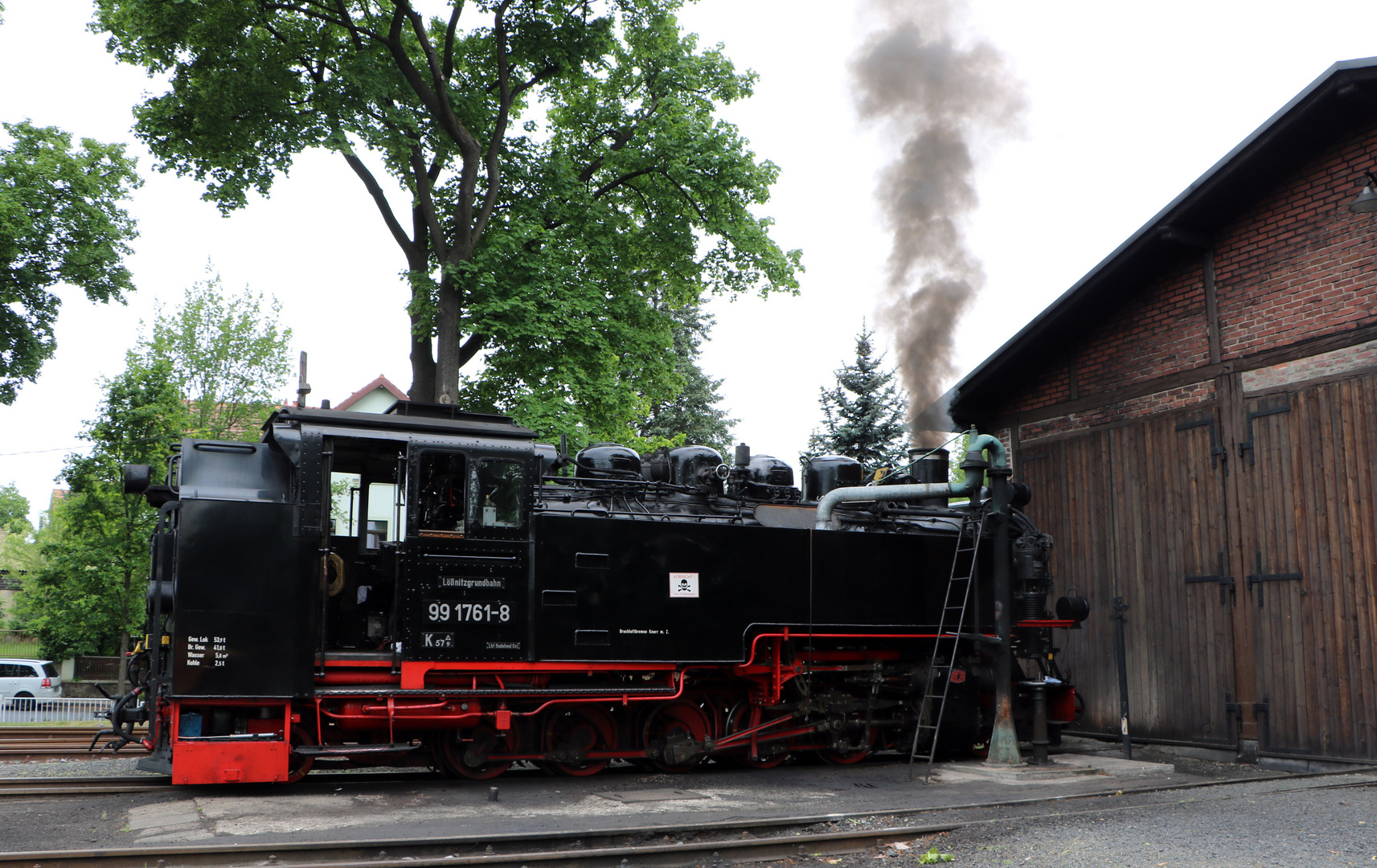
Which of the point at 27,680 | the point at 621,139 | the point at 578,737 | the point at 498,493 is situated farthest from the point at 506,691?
the point at 27,680

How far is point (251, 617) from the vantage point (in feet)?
25.2

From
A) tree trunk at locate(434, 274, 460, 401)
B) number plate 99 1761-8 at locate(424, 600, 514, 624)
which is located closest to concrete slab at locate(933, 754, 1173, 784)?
number plate 99 1761-8 at locate(424, 600, 514, 624)

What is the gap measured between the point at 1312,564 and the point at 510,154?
13449 mm

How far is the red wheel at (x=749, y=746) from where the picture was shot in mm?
9773

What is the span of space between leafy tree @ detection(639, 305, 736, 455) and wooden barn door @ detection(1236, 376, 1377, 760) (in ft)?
67.5

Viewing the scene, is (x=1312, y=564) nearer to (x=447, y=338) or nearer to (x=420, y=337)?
(x=447, y=338)

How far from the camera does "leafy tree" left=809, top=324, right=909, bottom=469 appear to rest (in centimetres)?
2231

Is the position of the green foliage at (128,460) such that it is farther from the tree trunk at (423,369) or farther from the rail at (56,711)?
the tree trunk at (423,369)

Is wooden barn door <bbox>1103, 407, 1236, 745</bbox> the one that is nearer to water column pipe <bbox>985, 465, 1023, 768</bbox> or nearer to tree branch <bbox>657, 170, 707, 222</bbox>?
water column pipe <bbox>985, 465, 1023, 768</bbox>

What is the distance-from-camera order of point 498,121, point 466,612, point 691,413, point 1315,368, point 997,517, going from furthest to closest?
point 691,413, point 498,121, point 997,517, point 1315,368, point 466,612

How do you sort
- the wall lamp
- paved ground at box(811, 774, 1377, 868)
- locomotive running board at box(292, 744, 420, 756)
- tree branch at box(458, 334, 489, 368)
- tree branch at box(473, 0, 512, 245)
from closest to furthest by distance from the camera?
paved ground at box(811, 774, 1377, 868) → locomotive running board at box(292, 744, 420, 756) → the wall lamp → tree branch at box(473, 0, 512, 245) → tree branch at box(458, 334, 489, 368)

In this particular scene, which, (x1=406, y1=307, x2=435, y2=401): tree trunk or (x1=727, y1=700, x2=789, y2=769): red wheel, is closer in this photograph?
(x1=727, y1=700, x2=789, y2=769): red wheel

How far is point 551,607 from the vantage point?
28.5 ft

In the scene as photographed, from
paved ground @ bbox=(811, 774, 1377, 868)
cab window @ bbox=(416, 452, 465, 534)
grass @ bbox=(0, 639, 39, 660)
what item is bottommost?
grass @ bbox=(0, 639, 39, 660)
